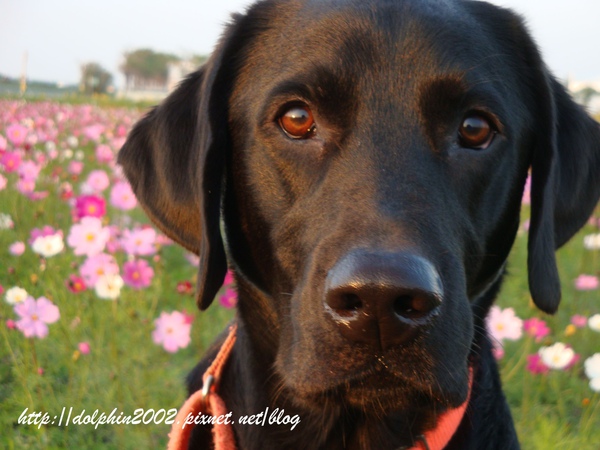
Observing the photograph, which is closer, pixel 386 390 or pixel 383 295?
pixel 383 295

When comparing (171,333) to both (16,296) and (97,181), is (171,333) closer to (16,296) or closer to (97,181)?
(16,296)

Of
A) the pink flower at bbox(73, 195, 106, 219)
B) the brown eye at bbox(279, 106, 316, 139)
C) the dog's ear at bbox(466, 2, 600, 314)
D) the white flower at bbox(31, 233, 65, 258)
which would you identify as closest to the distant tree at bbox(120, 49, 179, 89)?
the pink flower at bbox(73, 195, 106, 219)

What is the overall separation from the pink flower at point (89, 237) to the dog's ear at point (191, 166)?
75 cm

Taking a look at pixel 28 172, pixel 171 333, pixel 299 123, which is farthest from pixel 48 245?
pixel 299 123

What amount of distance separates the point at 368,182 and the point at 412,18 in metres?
0.71

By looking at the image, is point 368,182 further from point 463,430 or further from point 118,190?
point 118,190

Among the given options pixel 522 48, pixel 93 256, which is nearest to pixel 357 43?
pixel 522 48

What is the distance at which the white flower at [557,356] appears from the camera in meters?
3.23

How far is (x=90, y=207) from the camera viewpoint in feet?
11.1

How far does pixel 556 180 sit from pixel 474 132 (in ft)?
1.49

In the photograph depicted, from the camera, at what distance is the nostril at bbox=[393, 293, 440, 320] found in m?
1.48

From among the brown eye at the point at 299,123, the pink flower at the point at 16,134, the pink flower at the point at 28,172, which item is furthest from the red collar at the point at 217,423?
the pink flower at the point at 16,134

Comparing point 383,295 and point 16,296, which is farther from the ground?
point 383,295

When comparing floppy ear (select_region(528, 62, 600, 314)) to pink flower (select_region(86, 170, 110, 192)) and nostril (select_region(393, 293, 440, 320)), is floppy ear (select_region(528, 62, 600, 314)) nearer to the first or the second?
nostril (select_region(393, 293, 440, 320))
